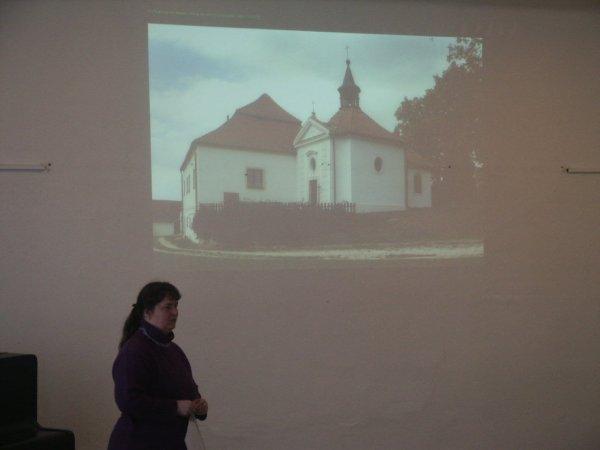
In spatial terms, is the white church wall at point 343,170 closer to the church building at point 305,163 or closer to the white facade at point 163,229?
the church building at point 305,163

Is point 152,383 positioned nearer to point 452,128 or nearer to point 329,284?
point 329,284

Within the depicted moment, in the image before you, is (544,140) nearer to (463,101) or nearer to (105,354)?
(463,101)

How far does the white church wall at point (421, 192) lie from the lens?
4258 mm

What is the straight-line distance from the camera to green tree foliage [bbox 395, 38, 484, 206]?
14.0 ft

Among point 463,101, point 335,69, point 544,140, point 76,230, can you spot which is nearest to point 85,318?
point 76,230

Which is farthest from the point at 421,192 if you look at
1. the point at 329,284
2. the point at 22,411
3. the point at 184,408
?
the point at 22,411

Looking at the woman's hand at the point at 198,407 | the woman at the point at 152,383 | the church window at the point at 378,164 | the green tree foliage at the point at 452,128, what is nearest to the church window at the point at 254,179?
the church window at the point at 378,164

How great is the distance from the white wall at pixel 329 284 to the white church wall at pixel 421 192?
41 centimetres

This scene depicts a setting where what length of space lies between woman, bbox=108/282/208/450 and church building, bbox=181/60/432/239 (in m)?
1.41

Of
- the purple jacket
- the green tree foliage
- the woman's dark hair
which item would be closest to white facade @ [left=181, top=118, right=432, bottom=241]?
the green tree foliage

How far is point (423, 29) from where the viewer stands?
14.0 feet

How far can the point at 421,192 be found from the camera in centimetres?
428

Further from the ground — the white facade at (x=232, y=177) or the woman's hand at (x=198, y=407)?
the white facade at (x=232, y=177)

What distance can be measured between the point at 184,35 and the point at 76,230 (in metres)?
1.36
